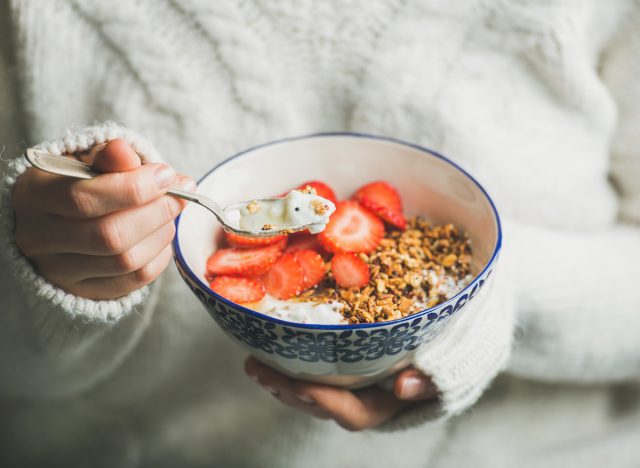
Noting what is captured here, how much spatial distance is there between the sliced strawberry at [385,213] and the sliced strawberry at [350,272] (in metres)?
0.08

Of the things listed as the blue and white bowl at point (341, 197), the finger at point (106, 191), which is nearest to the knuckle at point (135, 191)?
the finger at point (106, 191)

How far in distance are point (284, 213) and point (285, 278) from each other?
0.09 meters

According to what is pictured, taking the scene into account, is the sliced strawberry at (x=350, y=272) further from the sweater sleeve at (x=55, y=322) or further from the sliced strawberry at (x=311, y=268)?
the sweater sleeve at (x=55, y=322)

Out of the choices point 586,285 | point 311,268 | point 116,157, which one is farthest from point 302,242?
point 586,285

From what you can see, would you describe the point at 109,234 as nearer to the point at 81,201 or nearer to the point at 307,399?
the point at 81,201

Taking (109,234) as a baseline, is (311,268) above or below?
below

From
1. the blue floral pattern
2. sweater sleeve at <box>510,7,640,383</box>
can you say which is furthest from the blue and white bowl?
sweater sleeve at <box>510,7,640,383</box>

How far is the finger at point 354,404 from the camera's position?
60 centimetres

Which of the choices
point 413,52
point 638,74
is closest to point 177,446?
point 413,52

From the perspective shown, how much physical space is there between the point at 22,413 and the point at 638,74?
119cm

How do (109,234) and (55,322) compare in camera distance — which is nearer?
(109,234)

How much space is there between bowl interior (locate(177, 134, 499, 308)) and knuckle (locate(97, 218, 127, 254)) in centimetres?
13

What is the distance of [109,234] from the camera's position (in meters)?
0.45

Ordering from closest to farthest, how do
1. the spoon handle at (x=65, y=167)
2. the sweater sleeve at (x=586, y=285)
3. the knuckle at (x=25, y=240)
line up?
the spoon handle at (x=65, y=167) < the knuckle at (x=25, y=240) < the sweater sleeve at (x=586, y=285)
